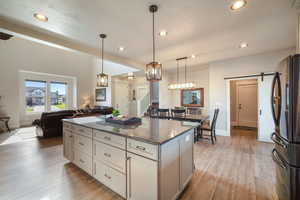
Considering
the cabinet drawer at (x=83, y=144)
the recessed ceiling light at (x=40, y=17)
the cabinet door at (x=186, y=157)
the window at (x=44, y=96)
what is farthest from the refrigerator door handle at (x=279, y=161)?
the window at (x=44, y=96)

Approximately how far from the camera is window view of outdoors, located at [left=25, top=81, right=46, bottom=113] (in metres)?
6.67

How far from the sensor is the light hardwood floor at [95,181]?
5.94ft

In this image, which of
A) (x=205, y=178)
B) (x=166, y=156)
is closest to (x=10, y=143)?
(x=166, y=156)

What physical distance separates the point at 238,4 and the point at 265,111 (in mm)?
3711

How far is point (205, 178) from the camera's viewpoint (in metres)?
2.19

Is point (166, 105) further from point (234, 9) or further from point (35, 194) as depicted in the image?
point (35, 194)

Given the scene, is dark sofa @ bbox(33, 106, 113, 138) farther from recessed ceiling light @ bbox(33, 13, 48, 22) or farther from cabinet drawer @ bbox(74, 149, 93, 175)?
recessed ceiling light @ bbox(33, 13, 48, 22)

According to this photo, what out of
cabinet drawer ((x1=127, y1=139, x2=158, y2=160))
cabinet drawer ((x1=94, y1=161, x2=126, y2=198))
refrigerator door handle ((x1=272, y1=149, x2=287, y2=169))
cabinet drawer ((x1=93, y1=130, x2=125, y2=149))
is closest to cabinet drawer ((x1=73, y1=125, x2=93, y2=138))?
cabinet drawer ((x1=93, y1=130, x2=125, y2=149))

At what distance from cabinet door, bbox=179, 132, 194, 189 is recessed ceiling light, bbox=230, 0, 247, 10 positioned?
2127 millimetres

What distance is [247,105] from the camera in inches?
235

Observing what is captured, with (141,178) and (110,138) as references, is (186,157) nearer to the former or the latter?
(141,178)

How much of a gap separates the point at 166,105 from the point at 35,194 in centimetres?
550

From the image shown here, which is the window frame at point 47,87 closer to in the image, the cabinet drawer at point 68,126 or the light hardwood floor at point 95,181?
the light hardwood floor at point 95,181

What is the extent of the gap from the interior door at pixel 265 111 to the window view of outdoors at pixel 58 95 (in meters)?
9.77
